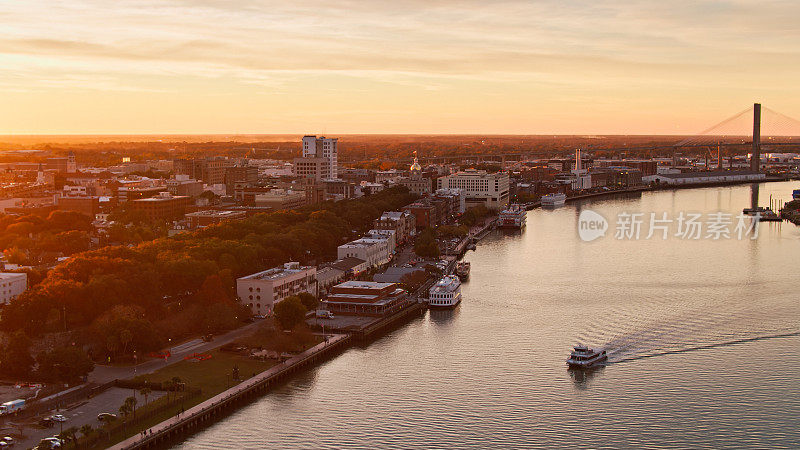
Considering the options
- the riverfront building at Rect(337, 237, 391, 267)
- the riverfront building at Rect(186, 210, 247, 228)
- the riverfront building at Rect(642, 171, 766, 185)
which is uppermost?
the riverfront building at Rect(642, 171, 766, 185)

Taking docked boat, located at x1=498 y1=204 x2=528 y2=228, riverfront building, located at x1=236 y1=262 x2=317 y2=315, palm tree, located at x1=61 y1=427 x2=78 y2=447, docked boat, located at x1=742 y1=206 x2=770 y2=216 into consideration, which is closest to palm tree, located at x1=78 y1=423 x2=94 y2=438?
palm tree, located at x1=61 y1=427 x2=78 y2=447

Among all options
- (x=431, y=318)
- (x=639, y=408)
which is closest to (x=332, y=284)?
(x=431, y=318)

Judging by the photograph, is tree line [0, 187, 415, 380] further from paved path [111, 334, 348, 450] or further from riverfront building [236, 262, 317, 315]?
paved path [111, 334, 348, 450]

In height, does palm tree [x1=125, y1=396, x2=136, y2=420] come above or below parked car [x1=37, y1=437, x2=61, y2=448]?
above

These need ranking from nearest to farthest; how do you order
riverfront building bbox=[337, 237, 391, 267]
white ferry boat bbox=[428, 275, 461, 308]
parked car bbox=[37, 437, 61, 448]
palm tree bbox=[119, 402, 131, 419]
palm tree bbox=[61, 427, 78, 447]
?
parked car bbox=[37, 437, 61, 448] → palm tree bbox=[61, 427, 78, 447] → palm tree bbox=[119, 402, 131, 419] → white ferry boat bbox=[428, 275, 461, 308] → riverfront building bbox=[337, 237, 391, 267]

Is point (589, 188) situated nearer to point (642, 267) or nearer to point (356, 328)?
point (642, 267)

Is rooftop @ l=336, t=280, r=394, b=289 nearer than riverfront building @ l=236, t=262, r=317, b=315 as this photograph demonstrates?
No

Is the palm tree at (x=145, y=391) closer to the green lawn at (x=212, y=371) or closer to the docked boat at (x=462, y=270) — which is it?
the green lawn at (x=212, y=371)

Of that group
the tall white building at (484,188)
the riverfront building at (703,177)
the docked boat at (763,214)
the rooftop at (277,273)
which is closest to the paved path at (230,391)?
the rooftop at (277,273)
